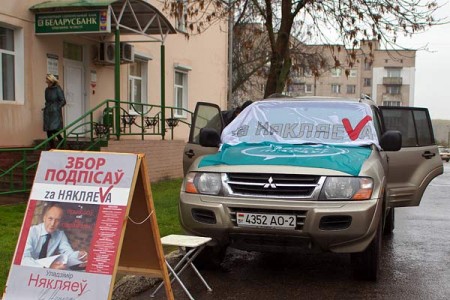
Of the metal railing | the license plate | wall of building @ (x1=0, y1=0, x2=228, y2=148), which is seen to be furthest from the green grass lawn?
wall of building @ (x1=0, y1=0, x2=228, y2=148)

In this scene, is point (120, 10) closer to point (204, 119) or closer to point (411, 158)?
point (204, 119)

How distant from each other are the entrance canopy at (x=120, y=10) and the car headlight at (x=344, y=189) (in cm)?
835

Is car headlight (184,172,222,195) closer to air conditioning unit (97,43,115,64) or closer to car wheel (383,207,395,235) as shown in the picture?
car wheel (383,207,395,235)

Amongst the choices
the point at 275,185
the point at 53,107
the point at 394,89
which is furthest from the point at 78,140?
the point at 394,89

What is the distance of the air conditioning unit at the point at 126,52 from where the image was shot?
14.5m

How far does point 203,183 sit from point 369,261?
71.1 inches

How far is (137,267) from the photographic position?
4.46 meters

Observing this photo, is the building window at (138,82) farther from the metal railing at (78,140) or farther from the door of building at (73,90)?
the door of building at (73,90)

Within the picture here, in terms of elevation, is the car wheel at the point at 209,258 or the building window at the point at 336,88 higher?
the building window at the point at 336,88

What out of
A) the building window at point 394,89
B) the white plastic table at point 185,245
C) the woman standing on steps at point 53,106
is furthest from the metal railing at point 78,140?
the building window at point 394,89

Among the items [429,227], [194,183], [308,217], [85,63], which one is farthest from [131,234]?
[85,63]

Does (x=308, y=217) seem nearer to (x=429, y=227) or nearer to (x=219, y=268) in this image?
(x=219, y=268)

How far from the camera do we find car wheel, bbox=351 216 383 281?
5.23m

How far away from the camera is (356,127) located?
5992 mm
